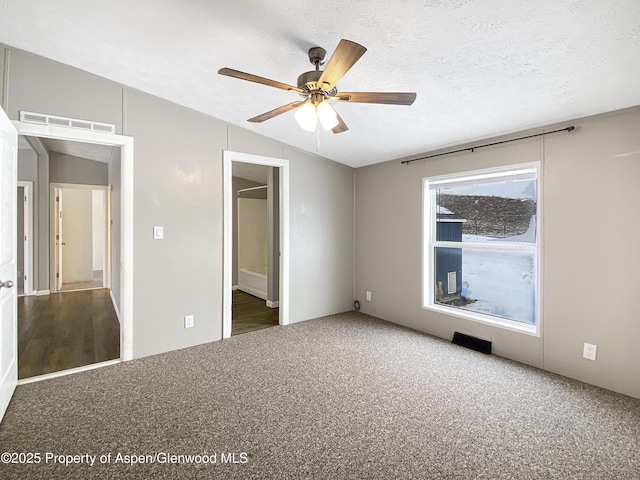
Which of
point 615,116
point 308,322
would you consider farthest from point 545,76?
point 308,322

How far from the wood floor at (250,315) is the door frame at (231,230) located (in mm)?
302

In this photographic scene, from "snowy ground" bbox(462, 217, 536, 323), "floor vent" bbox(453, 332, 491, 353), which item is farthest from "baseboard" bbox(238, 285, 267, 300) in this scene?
"snowy ground" bbox(462, 217, 536, 323)

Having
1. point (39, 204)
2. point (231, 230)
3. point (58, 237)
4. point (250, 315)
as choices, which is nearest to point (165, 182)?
point (231, 230)

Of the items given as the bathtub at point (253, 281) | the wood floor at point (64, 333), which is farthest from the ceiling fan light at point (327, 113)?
the bathtub at point (253, 281)

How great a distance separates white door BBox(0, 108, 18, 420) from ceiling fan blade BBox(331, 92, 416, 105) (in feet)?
7.67

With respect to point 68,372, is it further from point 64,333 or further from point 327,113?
point 327,113

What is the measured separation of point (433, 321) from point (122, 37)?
4.08 metres

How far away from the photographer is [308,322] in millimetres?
4395

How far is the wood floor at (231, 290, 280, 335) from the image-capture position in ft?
13.9

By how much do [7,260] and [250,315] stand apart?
9.56 ft

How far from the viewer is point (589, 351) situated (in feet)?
8.87

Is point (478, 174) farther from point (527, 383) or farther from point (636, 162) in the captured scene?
point (527, 383)

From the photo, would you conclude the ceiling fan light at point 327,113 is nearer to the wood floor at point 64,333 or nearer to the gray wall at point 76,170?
the wood floor at point 64,333

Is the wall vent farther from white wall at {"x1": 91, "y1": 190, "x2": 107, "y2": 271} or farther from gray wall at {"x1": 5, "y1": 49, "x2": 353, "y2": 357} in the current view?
white wall at {"x1": 91, "y1": 190, "x2": 107, "y2": 271}
